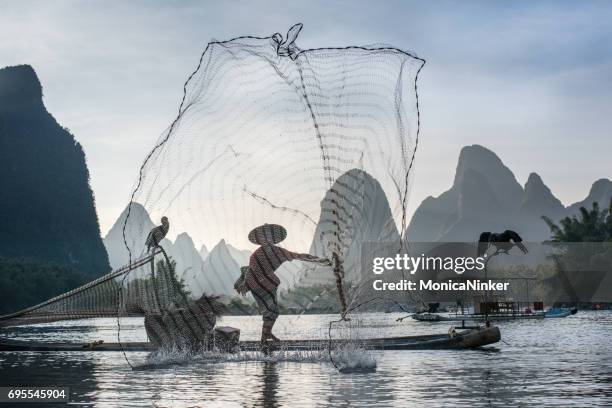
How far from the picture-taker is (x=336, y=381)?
52.3ft

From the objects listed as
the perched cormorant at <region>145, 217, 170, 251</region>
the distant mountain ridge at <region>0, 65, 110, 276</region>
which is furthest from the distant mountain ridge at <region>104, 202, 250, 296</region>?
the distant mountain ridge at <region>0, 65, 110, 276</region>

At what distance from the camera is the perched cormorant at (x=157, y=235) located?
1780 cm

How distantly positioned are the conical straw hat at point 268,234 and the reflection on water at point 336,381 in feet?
6.60

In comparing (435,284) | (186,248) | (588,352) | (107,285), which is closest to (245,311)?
(186,248)

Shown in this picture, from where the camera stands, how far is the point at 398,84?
1377 cm

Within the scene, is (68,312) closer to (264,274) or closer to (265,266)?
(264,274)

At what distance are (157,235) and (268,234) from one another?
2.38 m

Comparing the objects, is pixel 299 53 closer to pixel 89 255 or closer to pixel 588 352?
pixel 588 352

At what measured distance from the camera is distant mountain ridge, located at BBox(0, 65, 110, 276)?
176250mm

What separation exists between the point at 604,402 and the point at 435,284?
115142mm

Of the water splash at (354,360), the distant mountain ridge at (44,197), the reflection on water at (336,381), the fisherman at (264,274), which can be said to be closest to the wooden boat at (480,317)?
the reflection on water at (336,381)

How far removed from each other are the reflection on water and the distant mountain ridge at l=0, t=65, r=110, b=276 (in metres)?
157

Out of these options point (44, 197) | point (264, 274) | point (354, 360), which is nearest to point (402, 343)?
point (354, 360)

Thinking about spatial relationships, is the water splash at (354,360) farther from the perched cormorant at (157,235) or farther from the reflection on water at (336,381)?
the perched cormorant at (157,235)
